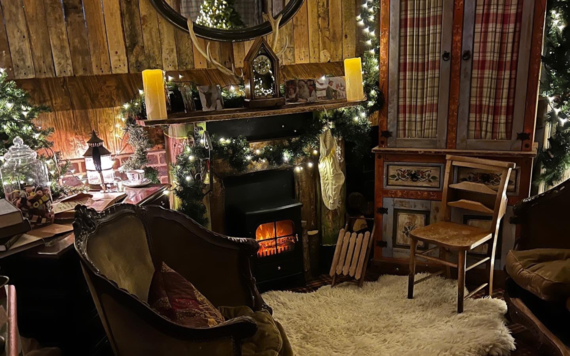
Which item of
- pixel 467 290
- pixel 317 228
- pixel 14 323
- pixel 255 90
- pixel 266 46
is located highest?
pixel 266 46

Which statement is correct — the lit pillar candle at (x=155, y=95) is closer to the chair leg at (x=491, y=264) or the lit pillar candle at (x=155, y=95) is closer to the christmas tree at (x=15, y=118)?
the christmas tree at (x=15, y=118)

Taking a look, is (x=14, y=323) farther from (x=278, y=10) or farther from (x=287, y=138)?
(x=278, y=10)

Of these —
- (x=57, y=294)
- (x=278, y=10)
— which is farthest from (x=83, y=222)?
(x=278, y=10)

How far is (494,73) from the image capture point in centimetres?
301

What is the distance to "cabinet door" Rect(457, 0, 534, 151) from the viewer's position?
2893 millimetres

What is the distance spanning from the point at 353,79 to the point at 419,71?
46 cm

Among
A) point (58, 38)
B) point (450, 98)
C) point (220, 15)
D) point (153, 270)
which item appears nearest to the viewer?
point (153, 270)

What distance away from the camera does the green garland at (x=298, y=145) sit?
2.93m

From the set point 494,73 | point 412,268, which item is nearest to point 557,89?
point 494,73

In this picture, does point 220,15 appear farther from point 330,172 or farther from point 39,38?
point 330,172

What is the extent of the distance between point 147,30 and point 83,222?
1.71 metres

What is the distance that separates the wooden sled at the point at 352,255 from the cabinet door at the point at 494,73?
97 centimetres

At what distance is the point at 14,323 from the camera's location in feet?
4.11

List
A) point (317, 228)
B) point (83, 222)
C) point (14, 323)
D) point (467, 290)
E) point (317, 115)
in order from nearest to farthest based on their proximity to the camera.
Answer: point (14, 323), point (83, 222), point (467, 290), point (317, 115), point (317, 228)
